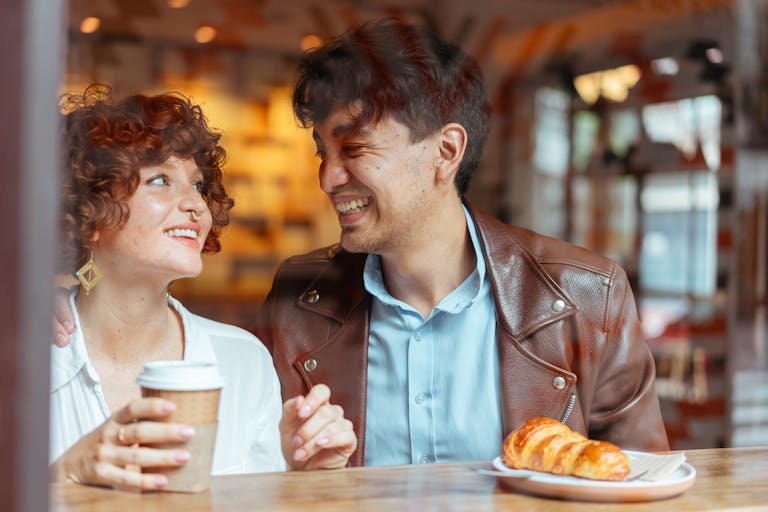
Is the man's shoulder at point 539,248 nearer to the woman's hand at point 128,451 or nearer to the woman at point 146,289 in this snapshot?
the woman at point 146,289

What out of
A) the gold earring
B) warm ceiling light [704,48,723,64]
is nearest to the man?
the gold earring

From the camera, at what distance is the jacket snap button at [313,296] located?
185 centimetres

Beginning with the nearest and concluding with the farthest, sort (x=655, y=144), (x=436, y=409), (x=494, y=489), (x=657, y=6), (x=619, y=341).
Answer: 1. (x=494, y=489)
2. (x=436, y=409)
3. (x=619, y=341)
4. (x=657, y=6)
5. (x=655, y=144)

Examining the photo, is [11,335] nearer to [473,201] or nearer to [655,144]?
[473,201]

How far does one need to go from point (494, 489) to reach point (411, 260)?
0.57 meters

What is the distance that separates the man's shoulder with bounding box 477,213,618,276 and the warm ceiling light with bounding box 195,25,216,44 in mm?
617

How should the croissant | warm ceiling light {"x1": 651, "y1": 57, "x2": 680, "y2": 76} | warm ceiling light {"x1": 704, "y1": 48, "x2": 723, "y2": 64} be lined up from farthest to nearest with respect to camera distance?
warm ceiling light {"x1": 651, "y1": 57, "x2": 680, "y2": 76} → warm ceiling light {"x1": 704, "y1": 48, "x2": 723, "y2": 64} → the croissant

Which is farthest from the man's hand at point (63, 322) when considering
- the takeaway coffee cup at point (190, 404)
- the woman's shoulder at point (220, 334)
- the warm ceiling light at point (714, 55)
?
the warm ceiling light at point (714, 55)

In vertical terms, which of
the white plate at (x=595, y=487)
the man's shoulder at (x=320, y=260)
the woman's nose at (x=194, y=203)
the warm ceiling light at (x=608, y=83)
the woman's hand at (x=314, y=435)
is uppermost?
the warm ceiling light at (x=608, y=83)

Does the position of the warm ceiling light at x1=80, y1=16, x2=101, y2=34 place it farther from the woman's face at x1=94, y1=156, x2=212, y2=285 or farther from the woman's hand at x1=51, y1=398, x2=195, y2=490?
the woman's hand at x1=51, y1=398, x2=195, y2=490

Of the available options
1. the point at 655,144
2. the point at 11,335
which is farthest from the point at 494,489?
the point at 655,144

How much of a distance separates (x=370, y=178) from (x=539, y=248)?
0.40 meters

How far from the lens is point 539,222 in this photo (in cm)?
419

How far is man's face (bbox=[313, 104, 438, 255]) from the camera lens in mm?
1750
